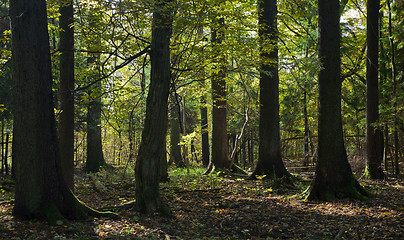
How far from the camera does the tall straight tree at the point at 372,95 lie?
10891 mm

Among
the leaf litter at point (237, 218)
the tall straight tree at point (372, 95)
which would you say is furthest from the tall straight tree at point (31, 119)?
the tall straight tree at point (372, 95)

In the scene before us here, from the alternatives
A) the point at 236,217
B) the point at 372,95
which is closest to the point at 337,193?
the point at 236,217

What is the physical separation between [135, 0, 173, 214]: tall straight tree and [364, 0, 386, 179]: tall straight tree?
7932 millimetres

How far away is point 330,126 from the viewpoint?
7555 millimetres

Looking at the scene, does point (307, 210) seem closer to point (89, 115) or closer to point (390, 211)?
point (390, 211)

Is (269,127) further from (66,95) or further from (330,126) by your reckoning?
(66,95)

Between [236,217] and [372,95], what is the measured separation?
24.3ft

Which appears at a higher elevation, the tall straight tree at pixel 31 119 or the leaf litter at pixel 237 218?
the tall straight tree at pixel 31 119

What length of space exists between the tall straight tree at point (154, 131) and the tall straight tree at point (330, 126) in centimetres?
377

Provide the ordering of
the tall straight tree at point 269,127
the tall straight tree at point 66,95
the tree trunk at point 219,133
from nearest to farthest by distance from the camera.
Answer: the tall straight tree at point 66,95, the tall straight tree at point 269,127, the tree trunk at point 219,133

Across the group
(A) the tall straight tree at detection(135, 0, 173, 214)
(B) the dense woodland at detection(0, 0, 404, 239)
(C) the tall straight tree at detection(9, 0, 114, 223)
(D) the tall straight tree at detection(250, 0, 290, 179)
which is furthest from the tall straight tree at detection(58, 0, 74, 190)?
(D) the tall straight tree at detection(250, 0, 290, 179)

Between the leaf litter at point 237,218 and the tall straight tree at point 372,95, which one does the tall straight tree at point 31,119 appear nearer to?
the leaf litter at point 237,218

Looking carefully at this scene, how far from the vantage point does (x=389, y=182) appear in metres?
10.2

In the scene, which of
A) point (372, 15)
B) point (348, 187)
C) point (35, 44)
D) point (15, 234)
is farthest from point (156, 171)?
point (372, 15)
